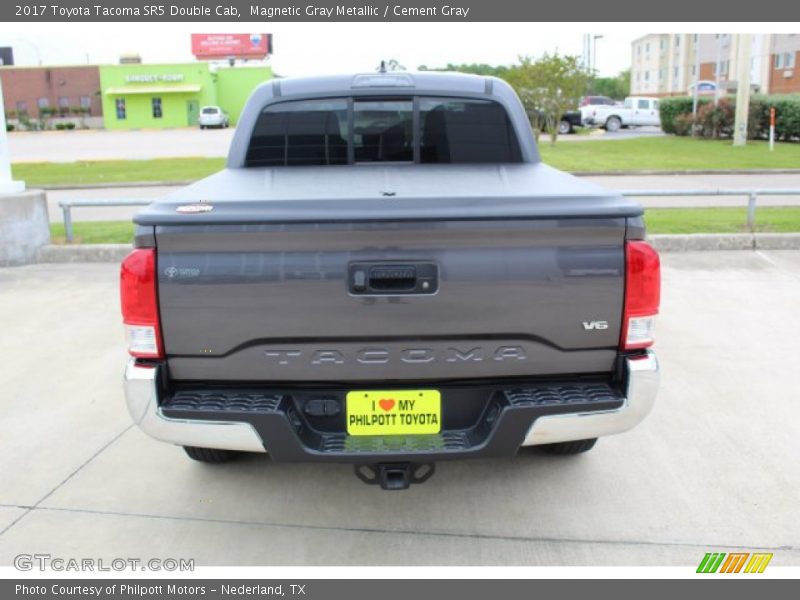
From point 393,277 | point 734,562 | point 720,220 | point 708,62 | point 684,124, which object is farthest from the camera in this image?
point 708,62

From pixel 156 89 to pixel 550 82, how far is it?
1918 inches

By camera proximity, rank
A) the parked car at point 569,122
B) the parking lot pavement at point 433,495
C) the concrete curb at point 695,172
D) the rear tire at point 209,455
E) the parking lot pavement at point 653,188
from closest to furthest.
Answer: the parking lot pavement at point 433,495 → the rear tire at point 209,455 → the parking lot pavement at point 653,188 → the concrete curb at point 695,172 → the parked car at point 569,122

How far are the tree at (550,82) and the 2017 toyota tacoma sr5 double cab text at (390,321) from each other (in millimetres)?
25034

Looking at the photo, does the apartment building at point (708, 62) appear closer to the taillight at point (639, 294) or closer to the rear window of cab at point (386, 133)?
the rear window of cab at point (386, 133)

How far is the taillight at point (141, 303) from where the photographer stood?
2.96 meters

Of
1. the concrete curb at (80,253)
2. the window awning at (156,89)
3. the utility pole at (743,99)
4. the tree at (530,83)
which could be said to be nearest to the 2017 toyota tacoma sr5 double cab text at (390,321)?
the concrete curb at (80,253)

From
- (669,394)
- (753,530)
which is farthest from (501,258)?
(669,394)

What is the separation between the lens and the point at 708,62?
73875 mm

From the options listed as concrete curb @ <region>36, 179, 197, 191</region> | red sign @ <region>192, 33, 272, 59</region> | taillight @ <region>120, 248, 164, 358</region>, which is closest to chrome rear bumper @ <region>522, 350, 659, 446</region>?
taillight @ <region>120, 248, 164, 358</region>

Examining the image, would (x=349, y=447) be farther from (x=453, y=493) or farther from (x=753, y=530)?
(x=753, y=530)

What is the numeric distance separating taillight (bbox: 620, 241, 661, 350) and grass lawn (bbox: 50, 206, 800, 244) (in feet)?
23.6

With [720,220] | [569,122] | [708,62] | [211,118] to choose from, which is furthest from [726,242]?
[708,62]

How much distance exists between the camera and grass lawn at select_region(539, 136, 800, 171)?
19.9 m

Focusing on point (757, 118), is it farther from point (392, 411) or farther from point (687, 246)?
point (392, 411)
